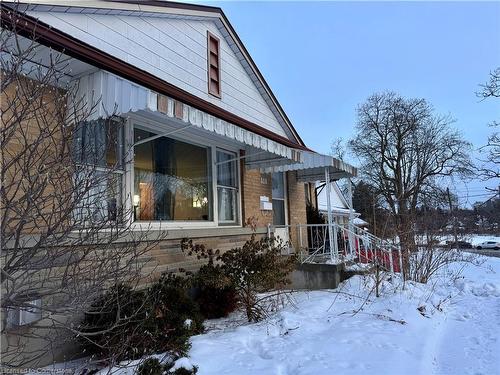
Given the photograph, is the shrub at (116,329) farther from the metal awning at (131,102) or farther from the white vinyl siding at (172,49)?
the white vinyl siding at (172,49)

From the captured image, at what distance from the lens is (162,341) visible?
4.55 metres

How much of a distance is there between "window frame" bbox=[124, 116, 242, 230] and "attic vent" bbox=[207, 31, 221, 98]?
194 centimetres

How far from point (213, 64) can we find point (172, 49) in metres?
1.67

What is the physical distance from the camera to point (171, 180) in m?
7.21

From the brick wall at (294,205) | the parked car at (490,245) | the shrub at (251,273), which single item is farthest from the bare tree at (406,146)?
the shrub at (251,273)

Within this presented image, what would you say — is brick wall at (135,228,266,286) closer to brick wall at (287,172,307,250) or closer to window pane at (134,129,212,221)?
window pane at (134,129,212,221)

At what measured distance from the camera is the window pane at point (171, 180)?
6531 mm

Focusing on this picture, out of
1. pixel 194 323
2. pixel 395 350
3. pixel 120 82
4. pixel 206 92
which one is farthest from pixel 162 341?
pixel 206 92

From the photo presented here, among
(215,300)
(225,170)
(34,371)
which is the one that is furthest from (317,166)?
(34,371)

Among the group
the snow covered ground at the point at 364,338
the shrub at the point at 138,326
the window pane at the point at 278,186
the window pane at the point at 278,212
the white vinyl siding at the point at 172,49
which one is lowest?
the snow covered ground at the point at 364,338

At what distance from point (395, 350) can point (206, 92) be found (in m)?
7.04

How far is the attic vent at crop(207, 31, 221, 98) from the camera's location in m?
10.1

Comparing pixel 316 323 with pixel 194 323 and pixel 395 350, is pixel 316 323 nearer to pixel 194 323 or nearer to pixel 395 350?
pixel 395 350

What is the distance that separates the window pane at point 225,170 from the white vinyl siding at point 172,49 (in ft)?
5.39
